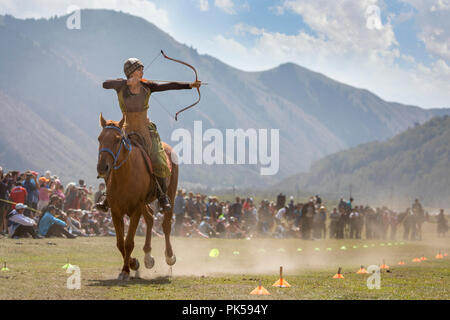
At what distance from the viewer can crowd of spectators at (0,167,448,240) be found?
26.4 m

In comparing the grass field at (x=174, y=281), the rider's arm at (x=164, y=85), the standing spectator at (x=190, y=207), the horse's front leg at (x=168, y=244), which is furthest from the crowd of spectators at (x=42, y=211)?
the rider's arm at (x=164, y=85)

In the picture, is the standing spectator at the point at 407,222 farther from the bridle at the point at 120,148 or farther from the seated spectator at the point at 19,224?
the bridle at the point at 120,148

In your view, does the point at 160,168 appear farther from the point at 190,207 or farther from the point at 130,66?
the point at 190,207

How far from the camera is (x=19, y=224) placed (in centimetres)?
2462

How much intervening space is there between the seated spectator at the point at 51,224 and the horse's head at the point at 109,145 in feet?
47.6

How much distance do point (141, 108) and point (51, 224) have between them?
47.7ft

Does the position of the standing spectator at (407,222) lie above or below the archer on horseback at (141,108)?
below

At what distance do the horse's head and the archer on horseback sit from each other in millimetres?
526

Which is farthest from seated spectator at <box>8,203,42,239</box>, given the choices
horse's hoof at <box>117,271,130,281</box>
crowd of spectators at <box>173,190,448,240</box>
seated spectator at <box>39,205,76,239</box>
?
horse's hoof at <box>117,271,130,281</box>

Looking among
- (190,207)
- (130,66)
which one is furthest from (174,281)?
(190,207)

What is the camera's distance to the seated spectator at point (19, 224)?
24.5 metres

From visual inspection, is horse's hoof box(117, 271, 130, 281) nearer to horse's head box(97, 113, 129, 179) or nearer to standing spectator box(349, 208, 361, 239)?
horse's head box(97, 113, 129, 179)

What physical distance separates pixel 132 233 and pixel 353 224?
35.7m
